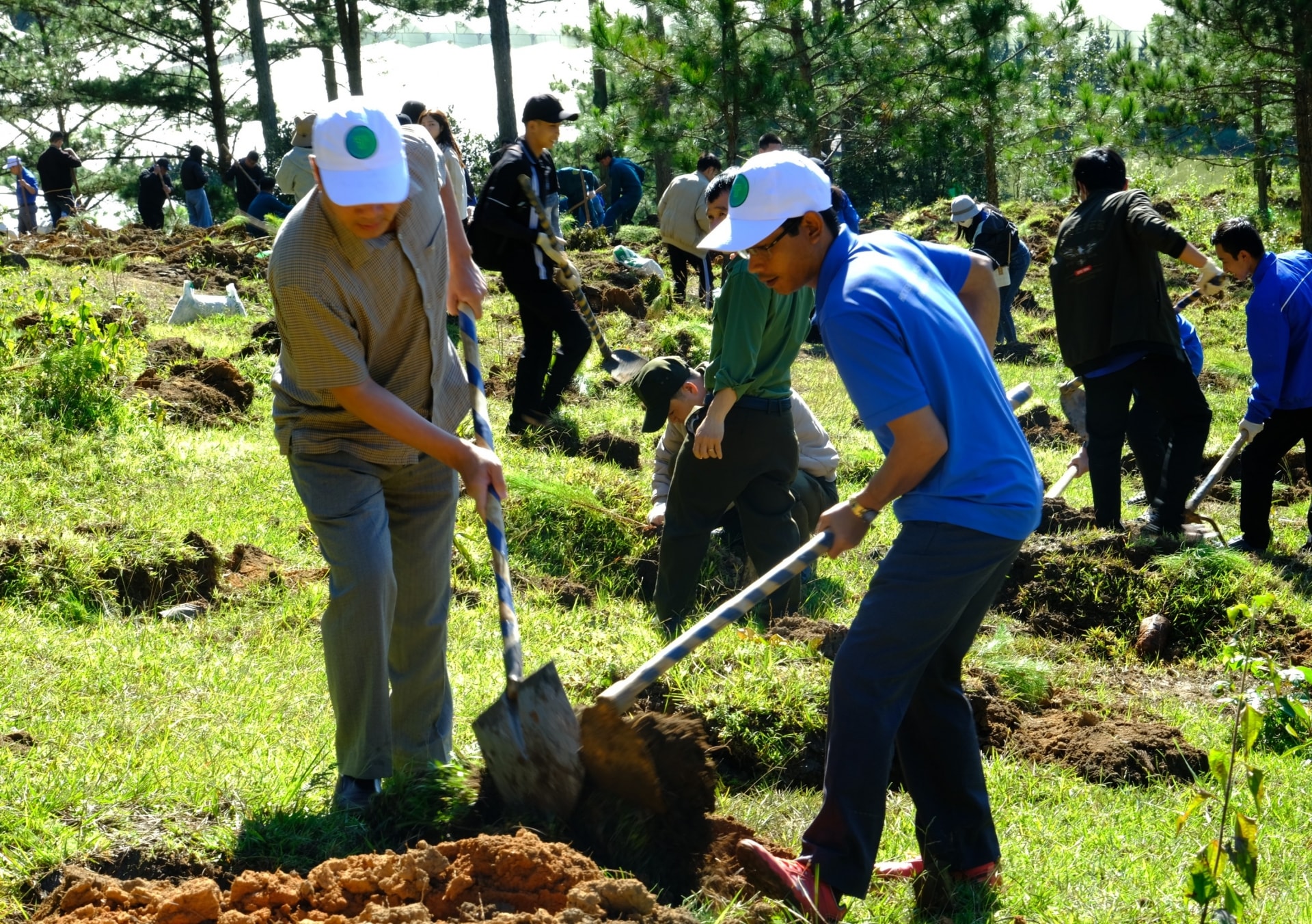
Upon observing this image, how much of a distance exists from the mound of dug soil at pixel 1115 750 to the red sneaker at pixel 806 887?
1.64 meters

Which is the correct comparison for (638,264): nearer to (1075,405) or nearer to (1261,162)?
(1075,405)

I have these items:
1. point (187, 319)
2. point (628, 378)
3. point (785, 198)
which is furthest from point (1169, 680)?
point (187, 319)

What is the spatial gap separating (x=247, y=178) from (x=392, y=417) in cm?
1615

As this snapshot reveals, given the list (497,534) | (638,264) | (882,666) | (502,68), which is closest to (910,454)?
(882,666)

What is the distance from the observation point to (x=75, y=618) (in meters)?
5.11

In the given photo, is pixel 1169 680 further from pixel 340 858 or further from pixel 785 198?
pixel 340 858

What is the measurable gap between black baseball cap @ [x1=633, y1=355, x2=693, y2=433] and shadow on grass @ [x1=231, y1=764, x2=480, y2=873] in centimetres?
294

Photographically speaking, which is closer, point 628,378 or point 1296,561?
point 1296,561

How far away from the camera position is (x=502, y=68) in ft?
72.0

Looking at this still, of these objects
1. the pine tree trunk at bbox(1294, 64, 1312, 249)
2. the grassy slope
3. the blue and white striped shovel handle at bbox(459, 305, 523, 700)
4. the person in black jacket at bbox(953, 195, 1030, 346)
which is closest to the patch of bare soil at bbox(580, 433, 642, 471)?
the grassy slope

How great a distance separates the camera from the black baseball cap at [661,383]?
6176 mm

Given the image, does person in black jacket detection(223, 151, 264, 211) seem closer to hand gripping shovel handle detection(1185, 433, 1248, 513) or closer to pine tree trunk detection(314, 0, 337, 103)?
pine tree trunk detection(314, 0, 337, 103)

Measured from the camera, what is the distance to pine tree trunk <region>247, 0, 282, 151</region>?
22656mm

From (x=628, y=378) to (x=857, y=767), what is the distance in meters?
6.35
